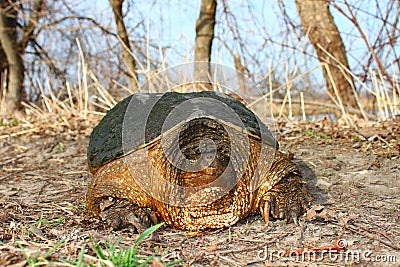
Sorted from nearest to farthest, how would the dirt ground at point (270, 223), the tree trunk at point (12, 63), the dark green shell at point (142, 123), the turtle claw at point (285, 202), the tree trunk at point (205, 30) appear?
the dirt ground at point (270, 223), the turtle claw at point (285, 202), the dark green shell at point (142, 123), the tree trunk at point (205, 30), the tree trunk at point (12, 63)

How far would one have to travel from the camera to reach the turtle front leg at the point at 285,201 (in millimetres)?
1975

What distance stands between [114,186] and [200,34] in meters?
5.95

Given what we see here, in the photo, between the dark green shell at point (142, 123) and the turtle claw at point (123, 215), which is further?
the dark green shell at point (142, 123)

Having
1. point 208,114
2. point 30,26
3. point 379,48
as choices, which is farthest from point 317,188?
point 30,26

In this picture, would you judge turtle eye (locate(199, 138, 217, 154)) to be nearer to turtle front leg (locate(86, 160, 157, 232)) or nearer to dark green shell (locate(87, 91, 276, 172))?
dark green shell (locate(87, 91, 276, 172))

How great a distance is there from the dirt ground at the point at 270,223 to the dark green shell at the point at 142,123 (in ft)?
1.30

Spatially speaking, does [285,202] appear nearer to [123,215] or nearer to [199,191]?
[199,191]

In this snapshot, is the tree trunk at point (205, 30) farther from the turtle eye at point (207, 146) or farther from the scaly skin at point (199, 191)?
A: the turtle eye at point (207, 146)

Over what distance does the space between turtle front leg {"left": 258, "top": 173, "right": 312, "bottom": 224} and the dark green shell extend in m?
0.27

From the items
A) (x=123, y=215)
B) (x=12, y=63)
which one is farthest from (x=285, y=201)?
(x=12, y=63)

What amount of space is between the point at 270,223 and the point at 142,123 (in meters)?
0.92

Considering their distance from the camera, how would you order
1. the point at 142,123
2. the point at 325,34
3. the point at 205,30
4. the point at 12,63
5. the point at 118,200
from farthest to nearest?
1. the point at 12,63
2. the point at 205,30
3. the point at 325,34
4. the point at 142,123
5. the point at 118,200

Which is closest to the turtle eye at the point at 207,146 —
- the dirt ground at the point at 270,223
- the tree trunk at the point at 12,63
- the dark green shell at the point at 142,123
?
the dark green shell at the point at 142,123

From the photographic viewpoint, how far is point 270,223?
1964 millimetres
